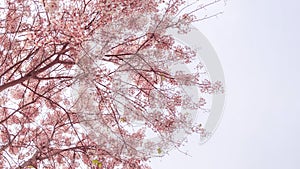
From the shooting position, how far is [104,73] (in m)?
1.42

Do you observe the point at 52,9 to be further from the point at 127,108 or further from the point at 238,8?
the point at 238,8

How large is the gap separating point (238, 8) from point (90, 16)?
209 cm

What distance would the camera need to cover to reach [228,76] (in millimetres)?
3207

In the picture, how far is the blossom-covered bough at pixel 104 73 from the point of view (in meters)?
1.15

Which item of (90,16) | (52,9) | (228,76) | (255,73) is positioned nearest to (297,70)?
(255,73)

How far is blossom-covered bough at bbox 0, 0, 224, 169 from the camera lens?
3.77 feet

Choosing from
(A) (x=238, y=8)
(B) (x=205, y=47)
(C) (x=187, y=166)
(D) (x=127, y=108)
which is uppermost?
(A) (x=238, y=8)

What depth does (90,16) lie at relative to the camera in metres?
1.23

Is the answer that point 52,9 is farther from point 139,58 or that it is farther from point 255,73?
point 255,73

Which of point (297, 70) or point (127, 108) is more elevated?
point (297, 70)

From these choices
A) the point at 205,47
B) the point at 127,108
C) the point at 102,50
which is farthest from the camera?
the point at 205,47

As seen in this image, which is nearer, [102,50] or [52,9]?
[52,9]

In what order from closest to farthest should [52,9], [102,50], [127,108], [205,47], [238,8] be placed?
[52,9] < [102,50] < [127,108] < [205,47] < [238,8]

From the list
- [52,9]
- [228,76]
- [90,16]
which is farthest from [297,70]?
[52,9]
